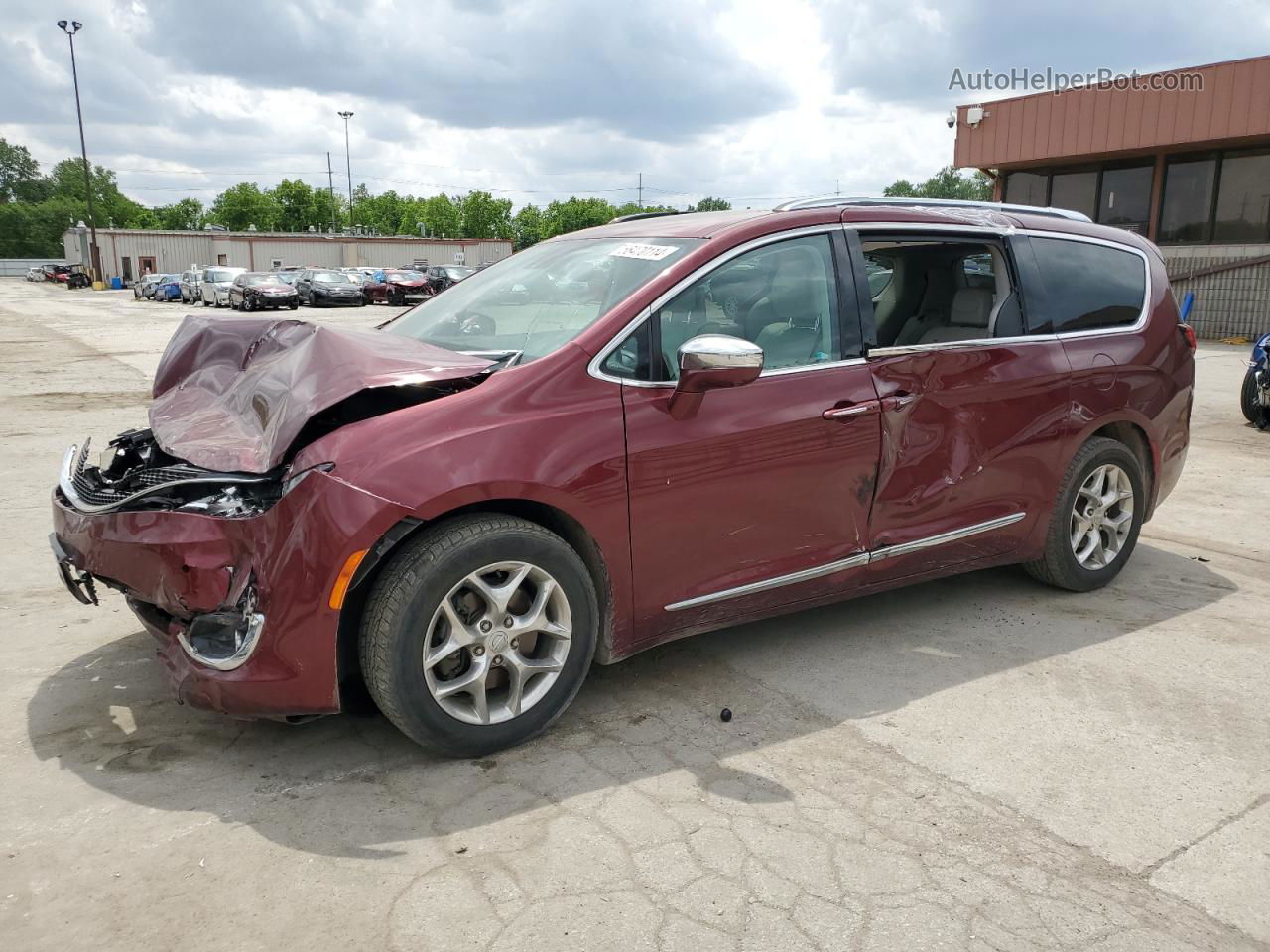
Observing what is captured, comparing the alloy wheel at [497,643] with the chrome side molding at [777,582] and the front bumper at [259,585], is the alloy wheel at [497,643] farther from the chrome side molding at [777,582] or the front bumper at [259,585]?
the chrome side molding at [777,582]

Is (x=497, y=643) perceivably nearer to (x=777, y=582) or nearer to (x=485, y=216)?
(x=777, y=582)

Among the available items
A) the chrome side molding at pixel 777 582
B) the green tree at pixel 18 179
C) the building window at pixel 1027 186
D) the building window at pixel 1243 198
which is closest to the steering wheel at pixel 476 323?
the chrome side molding at pixel 777 582

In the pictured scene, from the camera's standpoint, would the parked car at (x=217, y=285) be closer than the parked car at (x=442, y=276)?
No

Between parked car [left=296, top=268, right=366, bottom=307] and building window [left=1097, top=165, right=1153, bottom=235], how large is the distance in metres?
25.7

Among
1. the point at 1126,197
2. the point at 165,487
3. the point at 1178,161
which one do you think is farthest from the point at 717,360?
the point at 1126,197

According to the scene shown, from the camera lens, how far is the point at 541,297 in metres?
3.92

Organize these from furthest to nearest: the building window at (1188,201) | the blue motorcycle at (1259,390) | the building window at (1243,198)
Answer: the building window at (1188,201) < the building window at (1243,198) < the blue motorcycle at (1259,390)

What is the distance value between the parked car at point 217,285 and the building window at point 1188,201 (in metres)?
32.1

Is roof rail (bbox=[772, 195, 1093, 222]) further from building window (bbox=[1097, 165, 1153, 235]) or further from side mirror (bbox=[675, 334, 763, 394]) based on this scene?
building window (bbox=[1097, 165, 1153, 235])

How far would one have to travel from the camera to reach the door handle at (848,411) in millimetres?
3750

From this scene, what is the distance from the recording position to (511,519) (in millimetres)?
3162

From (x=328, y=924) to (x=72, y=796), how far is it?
1106 mm

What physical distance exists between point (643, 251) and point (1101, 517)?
8.86 feet

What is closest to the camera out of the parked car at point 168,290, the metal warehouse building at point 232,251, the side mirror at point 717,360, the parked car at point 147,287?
the side mirror at point 717,360
